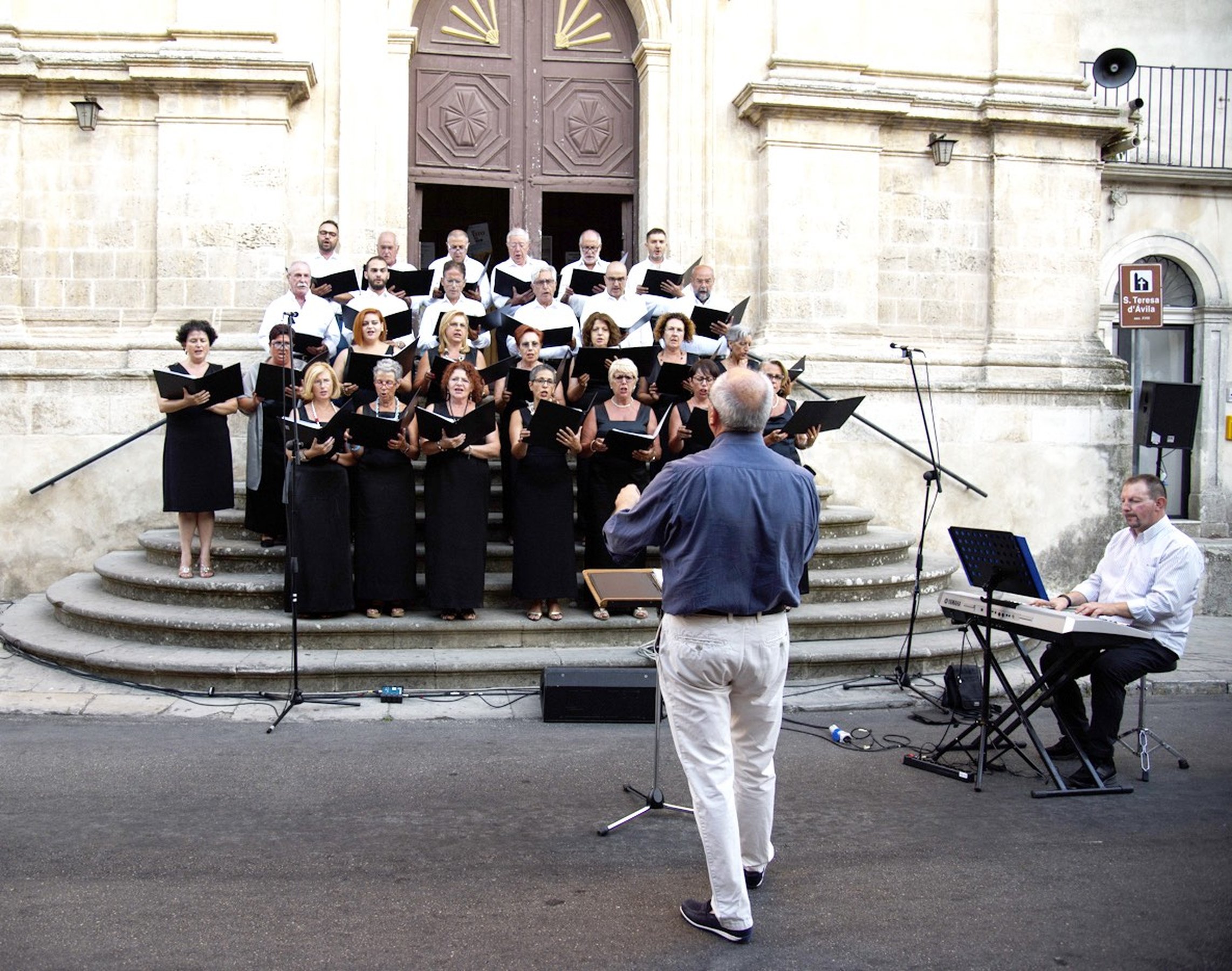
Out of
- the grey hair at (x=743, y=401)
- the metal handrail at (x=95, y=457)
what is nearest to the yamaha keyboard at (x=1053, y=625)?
the grey hair at (x=743, y=401)

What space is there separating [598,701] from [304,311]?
192 inches

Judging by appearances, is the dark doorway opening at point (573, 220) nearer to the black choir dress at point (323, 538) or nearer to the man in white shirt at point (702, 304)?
the man in white shirt at point (702, 304)

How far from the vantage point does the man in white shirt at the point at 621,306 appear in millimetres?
11297

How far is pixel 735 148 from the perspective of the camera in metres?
13.6

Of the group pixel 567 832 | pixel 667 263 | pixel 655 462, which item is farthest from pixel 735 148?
pixel 567 832

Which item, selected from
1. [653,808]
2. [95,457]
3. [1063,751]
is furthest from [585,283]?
[653,808]

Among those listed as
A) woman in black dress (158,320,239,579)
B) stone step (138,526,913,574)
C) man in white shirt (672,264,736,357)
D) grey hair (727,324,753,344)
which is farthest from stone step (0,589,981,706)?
man in white shirt (672,264,736,357)

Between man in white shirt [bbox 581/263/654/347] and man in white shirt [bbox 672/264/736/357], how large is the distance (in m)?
0.33

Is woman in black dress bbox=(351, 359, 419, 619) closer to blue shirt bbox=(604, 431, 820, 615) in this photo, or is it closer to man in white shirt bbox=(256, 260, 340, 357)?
man in white shirt bbox=(256, 260, 340, 357)

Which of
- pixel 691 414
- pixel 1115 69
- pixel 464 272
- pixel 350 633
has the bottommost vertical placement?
pixel 350 633

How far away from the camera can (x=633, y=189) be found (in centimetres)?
1416

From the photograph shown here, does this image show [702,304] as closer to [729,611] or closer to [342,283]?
[342,283]

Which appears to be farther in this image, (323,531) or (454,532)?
(454,532)

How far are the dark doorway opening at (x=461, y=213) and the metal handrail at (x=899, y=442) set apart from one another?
5316 mm
